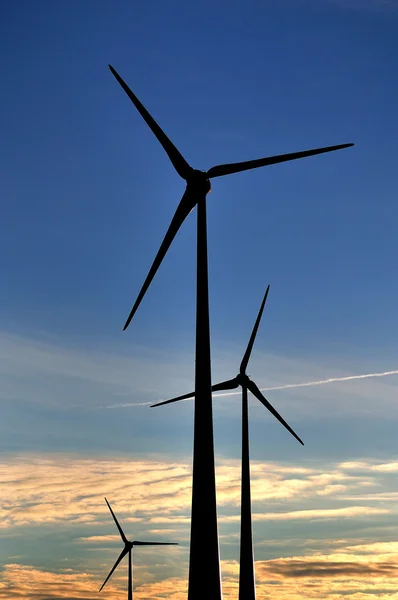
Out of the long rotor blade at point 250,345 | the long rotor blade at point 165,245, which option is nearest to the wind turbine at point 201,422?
the long rotor blade at point 165,245

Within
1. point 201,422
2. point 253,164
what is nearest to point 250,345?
point 253,164

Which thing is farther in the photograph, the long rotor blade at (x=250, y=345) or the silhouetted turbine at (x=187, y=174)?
the long rotor blade at (x=250, y=345)

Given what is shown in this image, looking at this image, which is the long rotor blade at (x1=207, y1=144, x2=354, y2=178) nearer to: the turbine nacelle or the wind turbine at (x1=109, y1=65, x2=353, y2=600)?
the wind turbine at (x1=109, y1=65, x2=353, y2=600)

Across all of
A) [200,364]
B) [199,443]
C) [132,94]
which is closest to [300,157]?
[132,94]

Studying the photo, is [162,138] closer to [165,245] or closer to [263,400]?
[165,245]

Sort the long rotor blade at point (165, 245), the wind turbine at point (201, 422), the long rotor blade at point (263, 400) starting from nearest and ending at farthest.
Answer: the wind turbine at point (201, 422)
the long rotor blade at point (165, 245)
the long rotor blade at point (263, 400)

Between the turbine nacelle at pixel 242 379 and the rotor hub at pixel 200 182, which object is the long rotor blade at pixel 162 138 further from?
the turbine nacelle at pixel 242 379

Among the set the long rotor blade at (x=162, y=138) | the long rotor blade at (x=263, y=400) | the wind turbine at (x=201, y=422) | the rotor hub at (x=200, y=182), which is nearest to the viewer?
the wind turbine at (x=201, y=422)

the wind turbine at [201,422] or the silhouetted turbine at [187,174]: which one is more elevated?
the silhouetted turbine at [187,174]

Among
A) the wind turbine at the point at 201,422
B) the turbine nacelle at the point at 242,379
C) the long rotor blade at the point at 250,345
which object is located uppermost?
the long rotor blade at the point at 250,345

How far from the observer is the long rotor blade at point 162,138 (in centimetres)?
5106

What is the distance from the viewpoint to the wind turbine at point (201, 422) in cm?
4012

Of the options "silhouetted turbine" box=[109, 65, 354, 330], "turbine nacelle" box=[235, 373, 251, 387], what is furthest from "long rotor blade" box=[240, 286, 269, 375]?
"silhouetted turbine" box=[109, 65, 354, 330]

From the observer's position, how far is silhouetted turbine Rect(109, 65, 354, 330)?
4897cm
